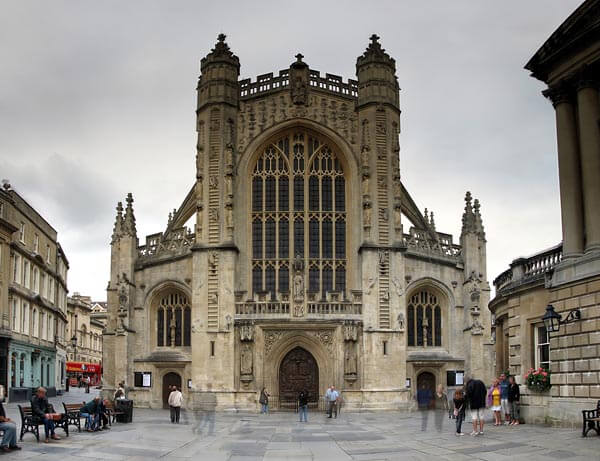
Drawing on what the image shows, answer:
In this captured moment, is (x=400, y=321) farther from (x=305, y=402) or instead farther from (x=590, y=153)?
(x=590, y=153)

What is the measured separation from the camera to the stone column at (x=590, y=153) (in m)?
21.2

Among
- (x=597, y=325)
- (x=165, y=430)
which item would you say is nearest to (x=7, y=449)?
(x=165, y=430)

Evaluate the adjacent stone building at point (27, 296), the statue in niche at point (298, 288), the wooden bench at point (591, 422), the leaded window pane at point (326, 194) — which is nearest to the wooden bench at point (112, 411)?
the statue in niche at point (298, 288)

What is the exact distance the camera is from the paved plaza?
18.2 m

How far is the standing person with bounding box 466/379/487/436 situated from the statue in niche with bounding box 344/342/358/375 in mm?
17802

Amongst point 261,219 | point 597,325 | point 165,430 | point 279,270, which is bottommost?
point 165,430

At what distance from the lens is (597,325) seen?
19750mm

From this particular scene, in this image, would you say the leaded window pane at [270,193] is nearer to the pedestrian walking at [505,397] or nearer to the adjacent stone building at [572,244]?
the pedestrian walking at [505,397]

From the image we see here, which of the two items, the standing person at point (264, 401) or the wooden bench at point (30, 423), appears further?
the standing person at point (264, 401)

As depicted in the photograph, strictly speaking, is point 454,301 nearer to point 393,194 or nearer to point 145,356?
point 393,194

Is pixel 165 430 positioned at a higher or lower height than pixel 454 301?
lower

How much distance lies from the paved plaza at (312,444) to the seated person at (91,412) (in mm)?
450

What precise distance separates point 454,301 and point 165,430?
846 inches

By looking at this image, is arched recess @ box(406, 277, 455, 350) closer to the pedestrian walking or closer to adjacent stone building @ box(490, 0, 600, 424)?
the pedestrian walking
